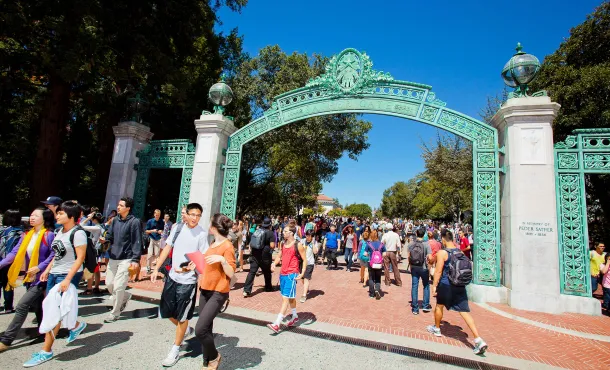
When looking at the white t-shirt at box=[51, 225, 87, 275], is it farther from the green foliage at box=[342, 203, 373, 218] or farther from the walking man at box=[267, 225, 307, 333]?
the green foliage at box=[342, 203, 373, 218]

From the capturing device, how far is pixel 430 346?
14.4ft

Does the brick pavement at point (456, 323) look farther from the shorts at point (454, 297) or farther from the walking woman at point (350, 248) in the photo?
the walking woman at point (350, 248)

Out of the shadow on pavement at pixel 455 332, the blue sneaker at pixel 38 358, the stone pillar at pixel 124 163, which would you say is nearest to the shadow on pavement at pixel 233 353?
the blue sneaker at pixel 38 358

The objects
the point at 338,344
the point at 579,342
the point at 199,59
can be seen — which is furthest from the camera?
the point at 199,59

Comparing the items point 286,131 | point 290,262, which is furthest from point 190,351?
point 286,131

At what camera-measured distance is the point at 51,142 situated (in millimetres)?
9758

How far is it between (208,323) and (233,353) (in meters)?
0.95

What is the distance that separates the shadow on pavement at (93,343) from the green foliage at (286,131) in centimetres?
1386

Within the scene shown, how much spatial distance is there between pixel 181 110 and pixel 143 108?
423 cm

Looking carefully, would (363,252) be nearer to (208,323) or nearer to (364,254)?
(364,254)

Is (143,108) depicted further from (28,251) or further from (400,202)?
(400,202)

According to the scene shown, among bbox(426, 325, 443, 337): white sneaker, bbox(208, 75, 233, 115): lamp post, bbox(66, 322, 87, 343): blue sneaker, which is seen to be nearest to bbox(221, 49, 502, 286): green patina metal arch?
bbox(208, 75, 233, 115): lamp post

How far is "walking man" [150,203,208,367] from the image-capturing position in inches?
138

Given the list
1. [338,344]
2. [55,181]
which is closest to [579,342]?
[338,344]
